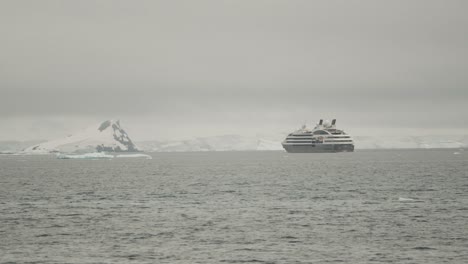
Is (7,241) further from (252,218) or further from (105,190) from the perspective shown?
(105,190)

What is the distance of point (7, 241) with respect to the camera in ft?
167

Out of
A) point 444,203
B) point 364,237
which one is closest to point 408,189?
point 444,203

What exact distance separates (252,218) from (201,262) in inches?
823

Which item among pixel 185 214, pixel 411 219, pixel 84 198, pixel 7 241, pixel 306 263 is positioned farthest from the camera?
pixel 84 198

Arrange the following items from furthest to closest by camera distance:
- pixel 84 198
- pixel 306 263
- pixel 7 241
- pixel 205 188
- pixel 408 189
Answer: pixel 205 188 → pixel 408 189 → pixel 84 198 → pixel 7 241 → pixel 306 263

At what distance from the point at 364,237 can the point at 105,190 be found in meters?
54.2

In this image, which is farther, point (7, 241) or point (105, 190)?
point (105, 190)

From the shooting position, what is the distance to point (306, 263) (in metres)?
42.6

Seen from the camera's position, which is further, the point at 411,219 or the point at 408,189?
the point at 408,189

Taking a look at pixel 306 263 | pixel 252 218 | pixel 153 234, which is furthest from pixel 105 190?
pixel 306 263

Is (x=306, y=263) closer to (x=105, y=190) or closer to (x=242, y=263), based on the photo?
(x=242, y=263)

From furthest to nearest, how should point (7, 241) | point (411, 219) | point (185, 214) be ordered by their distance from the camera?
point (185, 214), point (411, 219), point (7, 241)

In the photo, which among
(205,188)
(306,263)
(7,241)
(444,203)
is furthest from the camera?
(205,188)

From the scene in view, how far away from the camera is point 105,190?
327 feet
